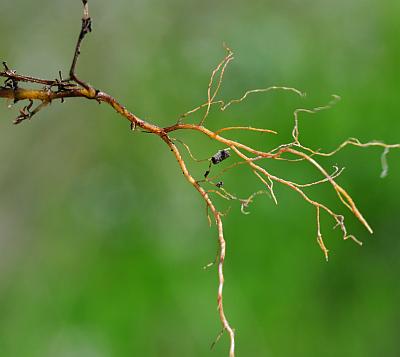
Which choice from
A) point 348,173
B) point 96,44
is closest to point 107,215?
point 96,44

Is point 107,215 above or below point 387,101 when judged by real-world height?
below

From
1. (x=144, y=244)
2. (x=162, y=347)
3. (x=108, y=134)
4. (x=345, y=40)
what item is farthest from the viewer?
(x=345, y=40)

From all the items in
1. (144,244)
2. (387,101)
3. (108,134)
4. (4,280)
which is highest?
(387,101)

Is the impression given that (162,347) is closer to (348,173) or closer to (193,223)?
(193,223)

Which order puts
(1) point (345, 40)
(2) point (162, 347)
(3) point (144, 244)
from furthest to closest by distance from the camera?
(1) point (345, 40) → (3) point (144, 244) → (2) point (162, 347)

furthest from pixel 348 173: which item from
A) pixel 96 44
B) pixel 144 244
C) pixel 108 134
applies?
pixel 96 44

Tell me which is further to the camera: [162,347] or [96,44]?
[96,44]

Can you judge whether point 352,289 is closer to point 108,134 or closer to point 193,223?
point 193,223
